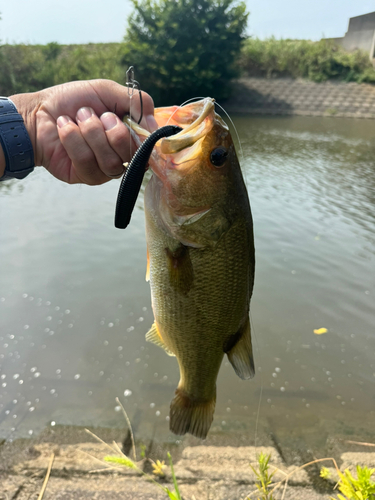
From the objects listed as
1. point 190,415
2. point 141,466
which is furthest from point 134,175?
point 141,466

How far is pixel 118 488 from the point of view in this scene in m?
2.62

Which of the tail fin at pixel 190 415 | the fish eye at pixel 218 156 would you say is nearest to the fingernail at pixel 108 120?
the fish eye at pixel 218 156

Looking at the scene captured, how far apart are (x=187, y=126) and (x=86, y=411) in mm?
3336

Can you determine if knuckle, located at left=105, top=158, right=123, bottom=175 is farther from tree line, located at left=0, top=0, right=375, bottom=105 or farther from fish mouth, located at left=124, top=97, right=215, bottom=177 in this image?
tree line, located at left=0, top=0, right=375, bottom=105

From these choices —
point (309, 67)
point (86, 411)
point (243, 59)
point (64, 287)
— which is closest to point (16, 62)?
point (243, 59)

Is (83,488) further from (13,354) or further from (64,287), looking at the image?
(64,287)

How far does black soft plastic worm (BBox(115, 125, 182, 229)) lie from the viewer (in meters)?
1.22

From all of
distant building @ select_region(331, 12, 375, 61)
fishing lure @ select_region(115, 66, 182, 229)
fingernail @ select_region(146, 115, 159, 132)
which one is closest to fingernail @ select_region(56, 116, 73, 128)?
fingernail @ select_region(146, 115, 159, 132)

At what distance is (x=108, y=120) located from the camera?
1.53 metres

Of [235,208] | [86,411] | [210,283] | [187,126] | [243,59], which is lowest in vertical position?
[86,411]

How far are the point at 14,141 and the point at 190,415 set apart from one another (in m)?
1.60

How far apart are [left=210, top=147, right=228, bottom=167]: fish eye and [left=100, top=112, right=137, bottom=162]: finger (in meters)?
0.33

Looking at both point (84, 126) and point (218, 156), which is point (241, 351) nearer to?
point (218, 156)

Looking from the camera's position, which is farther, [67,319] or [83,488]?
[67,319]
